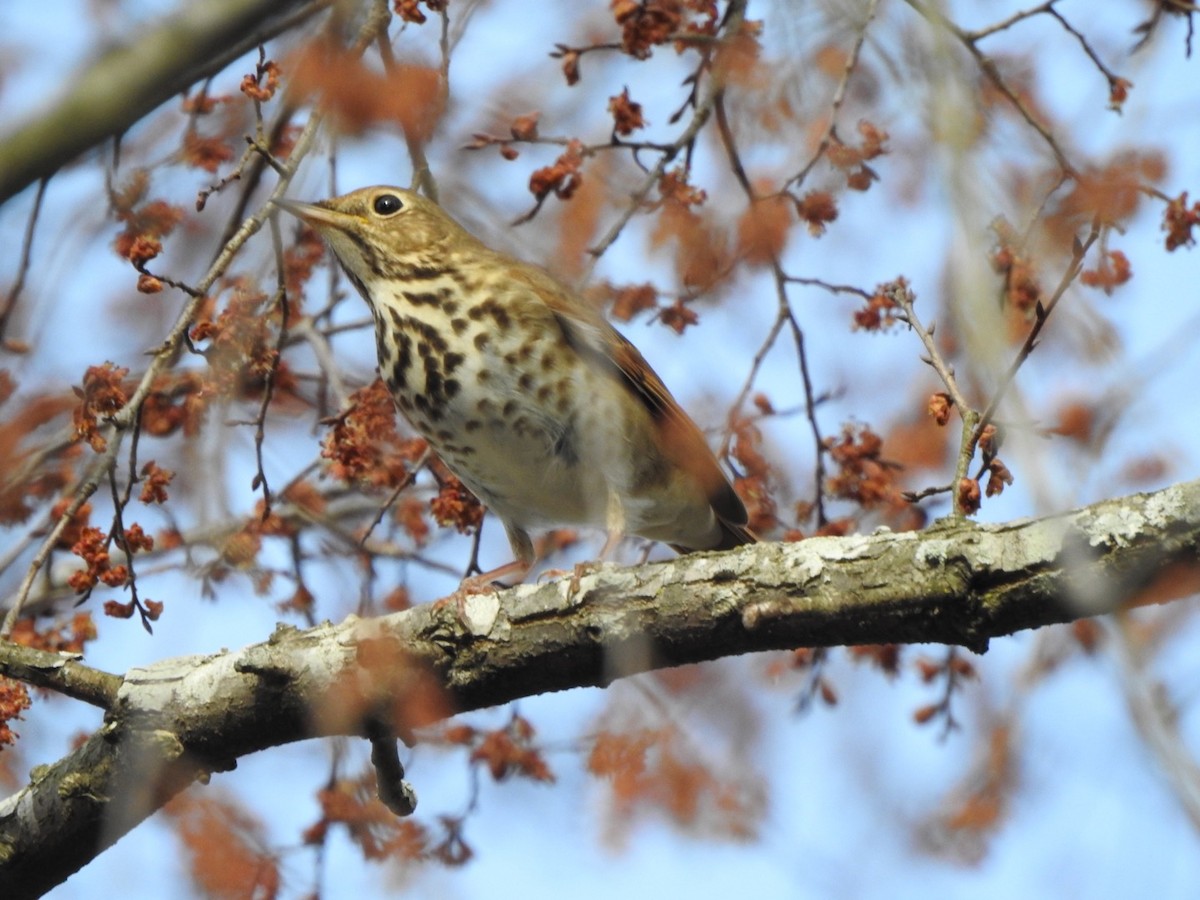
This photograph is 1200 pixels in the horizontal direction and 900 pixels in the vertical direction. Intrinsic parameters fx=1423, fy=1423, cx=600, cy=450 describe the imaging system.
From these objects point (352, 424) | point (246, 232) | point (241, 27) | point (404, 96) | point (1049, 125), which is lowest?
point (241, 27)

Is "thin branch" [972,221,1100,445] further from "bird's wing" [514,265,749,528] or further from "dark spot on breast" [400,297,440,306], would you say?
"dark spot on breast" [400,297,440,306]

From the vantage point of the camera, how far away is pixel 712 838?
16.7ft

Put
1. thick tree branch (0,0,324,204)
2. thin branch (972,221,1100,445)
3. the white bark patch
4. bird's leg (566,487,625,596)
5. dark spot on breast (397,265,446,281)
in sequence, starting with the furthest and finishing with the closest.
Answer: dark spot on breast (397,265,446,281)
bird's leg (566,487,625,596)
the white bark patch
thin branch (972,221,1100,445)
thick tree branch (0,0,324,204)

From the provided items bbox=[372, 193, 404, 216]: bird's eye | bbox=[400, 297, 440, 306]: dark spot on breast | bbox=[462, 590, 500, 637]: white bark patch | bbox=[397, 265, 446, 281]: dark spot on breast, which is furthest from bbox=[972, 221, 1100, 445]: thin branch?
bbox=[372, 193, 404, 216]: bird's eye

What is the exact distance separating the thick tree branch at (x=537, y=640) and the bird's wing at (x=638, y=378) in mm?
1673

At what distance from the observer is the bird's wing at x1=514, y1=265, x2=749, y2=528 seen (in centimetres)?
534

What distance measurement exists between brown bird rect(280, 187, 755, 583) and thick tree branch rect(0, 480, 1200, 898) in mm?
952

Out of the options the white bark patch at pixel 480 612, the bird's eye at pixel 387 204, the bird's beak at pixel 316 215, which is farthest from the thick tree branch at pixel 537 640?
the bird's eye at pixel 387 204

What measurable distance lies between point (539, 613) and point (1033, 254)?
2.25m

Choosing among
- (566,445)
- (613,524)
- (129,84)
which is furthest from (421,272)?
(129,84)

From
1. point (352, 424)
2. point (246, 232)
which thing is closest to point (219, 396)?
point (352, 424)

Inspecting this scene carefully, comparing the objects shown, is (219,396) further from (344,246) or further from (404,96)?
(344,246)

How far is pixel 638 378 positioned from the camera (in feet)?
18.2

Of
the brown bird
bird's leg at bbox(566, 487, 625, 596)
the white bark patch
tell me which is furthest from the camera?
bird's leg at bbox(566, 487, 625, 596)
